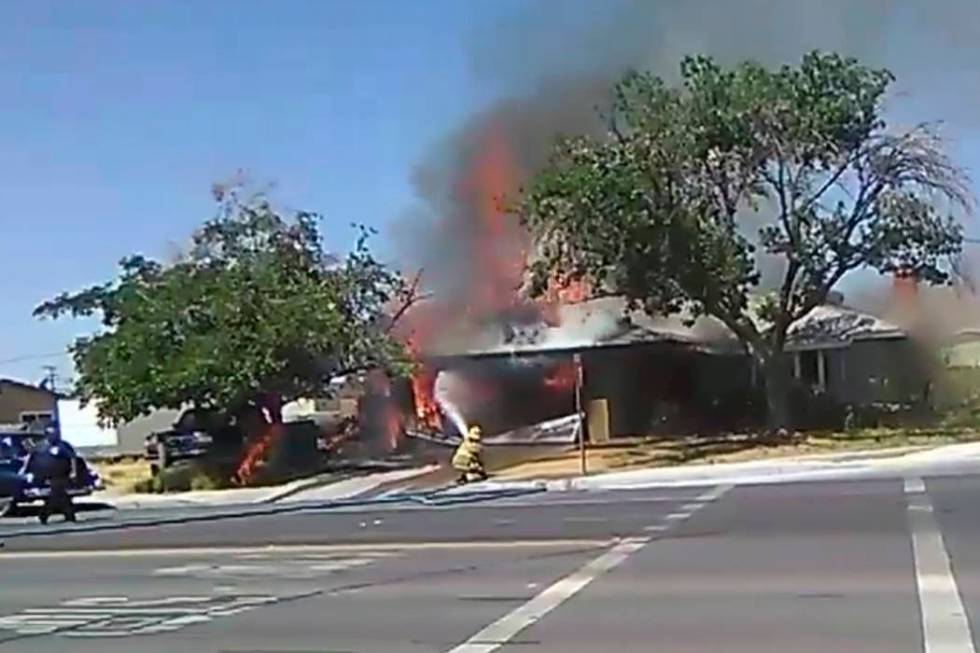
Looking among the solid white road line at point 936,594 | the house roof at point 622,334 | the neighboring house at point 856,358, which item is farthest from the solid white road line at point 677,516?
the neighboring house at point 856,358

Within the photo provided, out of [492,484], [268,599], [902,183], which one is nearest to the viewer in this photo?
[268,599]

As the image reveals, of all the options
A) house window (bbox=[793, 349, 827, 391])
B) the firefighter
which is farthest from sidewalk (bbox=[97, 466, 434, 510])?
house window (bbox=[793, 349, 827, 391])

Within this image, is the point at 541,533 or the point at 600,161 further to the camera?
the point at 600,161

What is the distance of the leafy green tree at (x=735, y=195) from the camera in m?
35.8

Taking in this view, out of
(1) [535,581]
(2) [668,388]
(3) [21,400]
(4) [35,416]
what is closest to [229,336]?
(2) [668,388]

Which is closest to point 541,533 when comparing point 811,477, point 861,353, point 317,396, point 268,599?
point 268,599

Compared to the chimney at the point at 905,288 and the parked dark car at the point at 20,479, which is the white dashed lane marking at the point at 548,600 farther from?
the chimney at the point at 905,288

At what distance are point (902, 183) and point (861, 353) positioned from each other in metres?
7.55

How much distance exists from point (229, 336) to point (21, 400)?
1518 inches

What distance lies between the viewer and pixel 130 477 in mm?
40438

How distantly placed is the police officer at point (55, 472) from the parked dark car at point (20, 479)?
13cm

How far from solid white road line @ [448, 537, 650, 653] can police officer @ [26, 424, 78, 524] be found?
14.0 m

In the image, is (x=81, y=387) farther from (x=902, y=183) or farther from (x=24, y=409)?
(x=24, y=409)

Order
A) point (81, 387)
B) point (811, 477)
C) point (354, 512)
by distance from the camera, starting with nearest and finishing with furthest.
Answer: point (354, 512), point (811, 477), point (81, 387)
